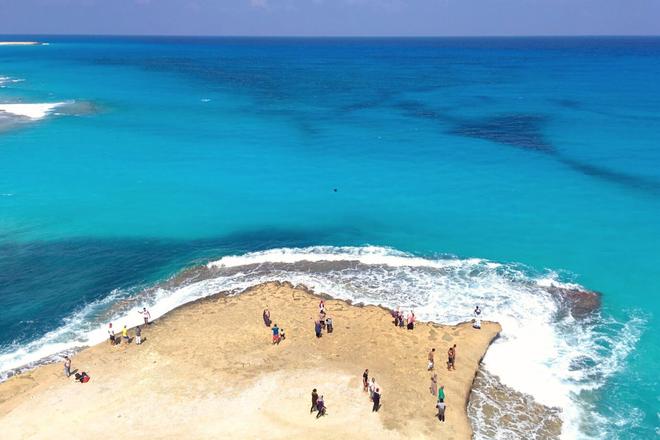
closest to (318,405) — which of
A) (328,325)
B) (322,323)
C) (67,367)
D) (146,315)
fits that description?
(328,325)

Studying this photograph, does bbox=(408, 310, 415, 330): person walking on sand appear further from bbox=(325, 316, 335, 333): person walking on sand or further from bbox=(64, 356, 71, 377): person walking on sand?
bbox=(64, 356, 71, 377): person walking on sand

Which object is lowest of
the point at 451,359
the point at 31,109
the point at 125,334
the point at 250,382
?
the point at 125,334

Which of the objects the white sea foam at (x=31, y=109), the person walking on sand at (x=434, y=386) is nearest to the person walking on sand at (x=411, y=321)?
the person walking on sand at (x=434, y=386)

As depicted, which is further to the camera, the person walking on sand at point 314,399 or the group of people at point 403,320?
the group of people at point 403,320

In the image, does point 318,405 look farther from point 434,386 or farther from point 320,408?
point 434,386

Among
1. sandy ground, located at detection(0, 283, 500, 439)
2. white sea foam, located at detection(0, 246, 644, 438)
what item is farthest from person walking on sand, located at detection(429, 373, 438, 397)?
white sea foam, located at detection(0, 246, 644, 438)

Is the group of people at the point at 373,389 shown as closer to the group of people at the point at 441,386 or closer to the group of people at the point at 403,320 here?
the group of people at the point at 441,386

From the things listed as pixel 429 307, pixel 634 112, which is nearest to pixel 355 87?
pixel 634 112
